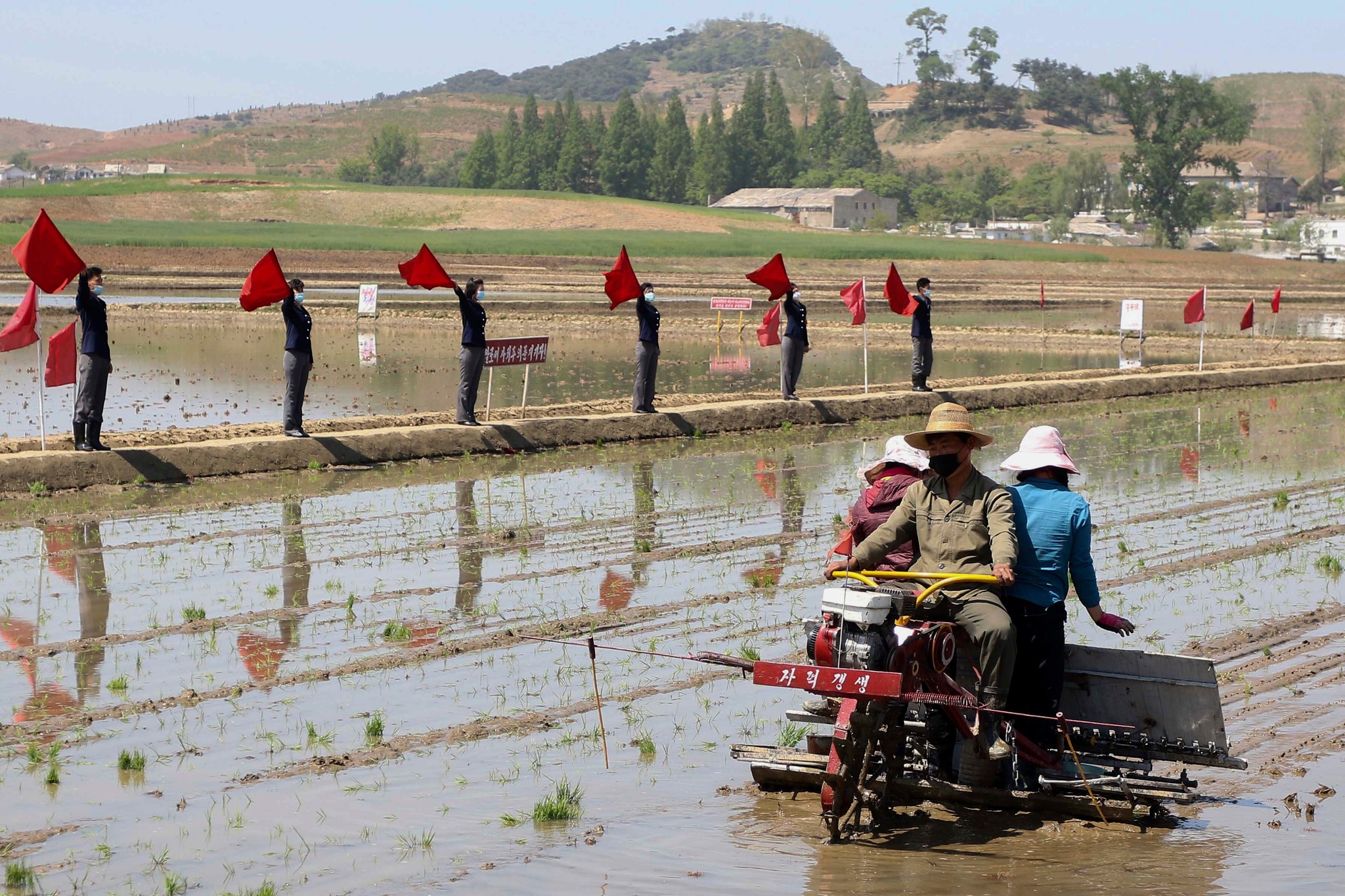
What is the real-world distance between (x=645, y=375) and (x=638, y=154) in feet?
481

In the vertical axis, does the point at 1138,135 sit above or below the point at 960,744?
above

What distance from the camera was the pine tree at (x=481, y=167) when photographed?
17450 cm

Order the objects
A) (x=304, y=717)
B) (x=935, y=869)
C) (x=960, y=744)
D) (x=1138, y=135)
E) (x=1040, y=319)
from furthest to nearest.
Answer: (x=1138, y=135) → (x=1040, y=319) → (x=304, y=717) → (x=960, y=744) → (x=935, y=869)

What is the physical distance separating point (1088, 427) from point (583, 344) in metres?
16.7

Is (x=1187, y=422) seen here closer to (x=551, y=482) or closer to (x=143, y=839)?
(x=551, y=482)

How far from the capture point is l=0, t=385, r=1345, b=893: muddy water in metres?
6.41

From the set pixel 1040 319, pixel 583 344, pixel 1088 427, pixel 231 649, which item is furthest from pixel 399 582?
pixel 1040 319

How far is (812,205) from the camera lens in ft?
500

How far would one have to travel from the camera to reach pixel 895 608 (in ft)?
21.9

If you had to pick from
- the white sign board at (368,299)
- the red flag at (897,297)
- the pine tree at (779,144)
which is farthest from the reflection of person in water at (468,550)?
the pine tree at (779,144)

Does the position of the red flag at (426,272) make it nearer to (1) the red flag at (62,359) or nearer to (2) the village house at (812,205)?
(1) the red flag at (62,359)

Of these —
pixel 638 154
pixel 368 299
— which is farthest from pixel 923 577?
pixel 638 154

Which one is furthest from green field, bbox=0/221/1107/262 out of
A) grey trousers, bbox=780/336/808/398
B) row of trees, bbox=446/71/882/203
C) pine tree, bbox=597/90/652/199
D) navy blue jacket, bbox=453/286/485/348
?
row of trees, bbox=446/71/882/203

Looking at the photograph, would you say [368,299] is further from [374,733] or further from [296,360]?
[374,733]
